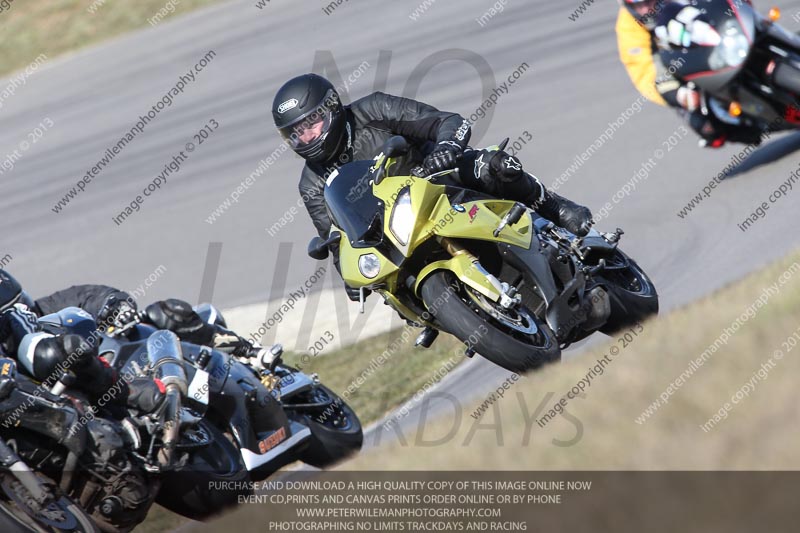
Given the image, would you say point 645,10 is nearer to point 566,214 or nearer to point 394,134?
point 566,214

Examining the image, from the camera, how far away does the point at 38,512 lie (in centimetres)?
553

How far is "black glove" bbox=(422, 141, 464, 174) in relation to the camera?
257 inches

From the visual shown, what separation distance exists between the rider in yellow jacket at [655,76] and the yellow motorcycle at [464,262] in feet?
8.80

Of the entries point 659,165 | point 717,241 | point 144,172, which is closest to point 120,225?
point 144,172

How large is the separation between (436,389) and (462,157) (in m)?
1.88

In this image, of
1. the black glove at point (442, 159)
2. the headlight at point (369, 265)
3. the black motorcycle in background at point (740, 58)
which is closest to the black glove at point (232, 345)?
the headlight at point (369, 265)

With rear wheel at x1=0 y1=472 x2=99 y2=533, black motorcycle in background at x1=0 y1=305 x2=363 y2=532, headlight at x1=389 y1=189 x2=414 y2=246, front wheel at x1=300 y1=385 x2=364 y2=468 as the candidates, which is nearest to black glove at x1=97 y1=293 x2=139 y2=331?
black motorcycle in background at x1=0 y1=305 x2=363 y2=532

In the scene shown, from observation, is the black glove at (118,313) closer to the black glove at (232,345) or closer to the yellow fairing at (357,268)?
the black glove at (232,345)

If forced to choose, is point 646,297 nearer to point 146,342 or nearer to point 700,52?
point 700,52

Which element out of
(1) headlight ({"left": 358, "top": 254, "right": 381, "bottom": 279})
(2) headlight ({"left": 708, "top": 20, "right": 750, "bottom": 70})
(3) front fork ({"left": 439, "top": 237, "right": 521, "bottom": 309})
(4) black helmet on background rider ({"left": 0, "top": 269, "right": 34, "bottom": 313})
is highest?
(4) black helmet on background rider ({"left": 0, "top": 269, "right": 34, "bottom": 313})

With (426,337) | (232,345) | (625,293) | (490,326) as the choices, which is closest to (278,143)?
(232,345)

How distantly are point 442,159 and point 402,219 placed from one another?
0.46 metres

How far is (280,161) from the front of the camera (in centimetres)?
1349

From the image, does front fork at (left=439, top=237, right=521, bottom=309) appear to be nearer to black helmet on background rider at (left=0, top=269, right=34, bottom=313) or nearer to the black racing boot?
the black racing boot
